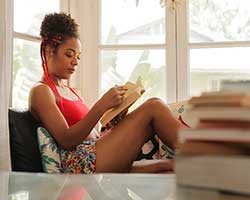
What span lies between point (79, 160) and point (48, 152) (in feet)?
0.43

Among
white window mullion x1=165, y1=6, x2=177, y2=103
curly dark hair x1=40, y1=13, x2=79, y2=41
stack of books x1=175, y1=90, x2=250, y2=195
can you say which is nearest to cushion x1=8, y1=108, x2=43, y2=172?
curly dark hair x1=40, y1=13, x2=79, y2=41

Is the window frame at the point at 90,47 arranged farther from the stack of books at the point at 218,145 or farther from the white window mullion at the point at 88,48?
the stack of books at the point at 218,145

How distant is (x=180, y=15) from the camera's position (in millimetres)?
2586

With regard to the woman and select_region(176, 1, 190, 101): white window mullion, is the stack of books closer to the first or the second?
the woman

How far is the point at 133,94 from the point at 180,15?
98 centimetres

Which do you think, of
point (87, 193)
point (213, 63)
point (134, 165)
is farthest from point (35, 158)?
point (213, 63)

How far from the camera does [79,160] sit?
1766mm

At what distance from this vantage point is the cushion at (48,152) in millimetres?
1740

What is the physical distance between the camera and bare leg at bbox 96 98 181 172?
5.83ft

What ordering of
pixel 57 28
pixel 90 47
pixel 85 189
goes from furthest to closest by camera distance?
1. pixel 90 47
2. pixel 57 28
3. pixel 85 189

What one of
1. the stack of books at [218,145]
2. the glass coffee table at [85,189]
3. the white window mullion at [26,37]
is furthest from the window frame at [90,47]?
the stack of books at [218,145]

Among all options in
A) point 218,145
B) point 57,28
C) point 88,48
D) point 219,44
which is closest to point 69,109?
point 57,28

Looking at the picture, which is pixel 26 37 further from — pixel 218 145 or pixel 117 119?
pixel 218 145

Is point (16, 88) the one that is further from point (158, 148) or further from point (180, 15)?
point (180, 15)
